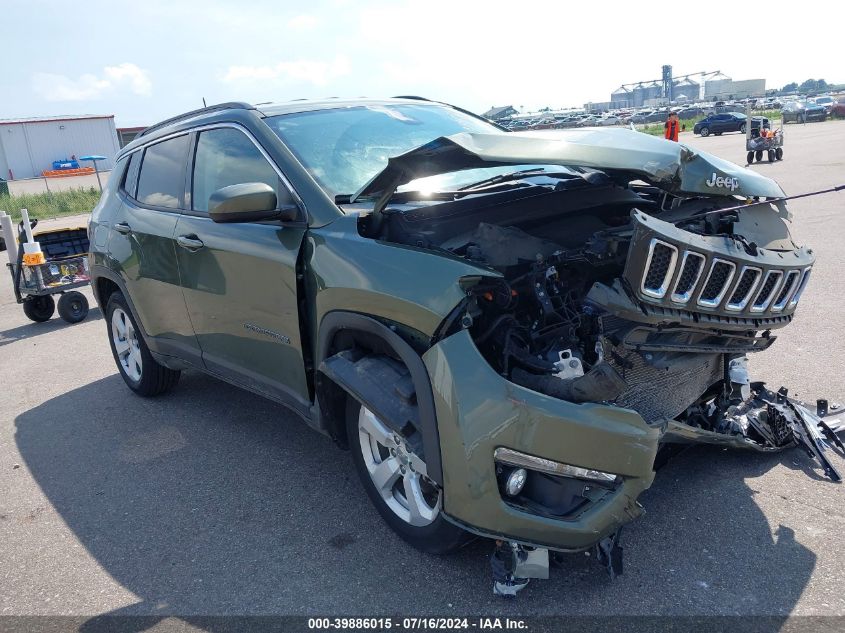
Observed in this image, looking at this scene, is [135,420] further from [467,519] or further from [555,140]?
[555,140]

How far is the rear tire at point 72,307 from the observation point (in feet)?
29.0

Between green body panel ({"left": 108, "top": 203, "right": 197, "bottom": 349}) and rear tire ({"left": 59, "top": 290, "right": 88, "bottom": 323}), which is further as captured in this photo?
rear tire ({"left": 59, "top": 290, "right": 88, "bottom": 323})

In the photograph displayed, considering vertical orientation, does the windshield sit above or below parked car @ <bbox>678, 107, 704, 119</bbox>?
above

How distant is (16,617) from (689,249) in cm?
314

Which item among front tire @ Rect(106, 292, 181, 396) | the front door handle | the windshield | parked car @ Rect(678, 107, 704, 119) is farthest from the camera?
parked car @ Rect(678, 107, 704, 119)

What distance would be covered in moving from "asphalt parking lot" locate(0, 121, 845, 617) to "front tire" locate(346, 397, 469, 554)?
5.4 inches

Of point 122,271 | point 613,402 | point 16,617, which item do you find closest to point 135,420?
point 122,271

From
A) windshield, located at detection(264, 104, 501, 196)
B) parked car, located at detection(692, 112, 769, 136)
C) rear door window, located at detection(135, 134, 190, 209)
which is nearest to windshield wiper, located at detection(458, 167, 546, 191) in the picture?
windshield, located at detection(264, 104, 501, 196)

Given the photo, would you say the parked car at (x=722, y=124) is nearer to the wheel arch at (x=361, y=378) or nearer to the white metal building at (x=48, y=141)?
the white metal building at (x=48, y=141)

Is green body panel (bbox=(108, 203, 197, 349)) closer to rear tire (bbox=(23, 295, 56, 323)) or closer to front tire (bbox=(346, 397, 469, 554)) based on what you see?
front tire (bbox=(346, 397, 469, 554))

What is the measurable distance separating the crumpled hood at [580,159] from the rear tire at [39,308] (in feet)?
24.5

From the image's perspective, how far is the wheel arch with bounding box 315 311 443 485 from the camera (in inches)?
108

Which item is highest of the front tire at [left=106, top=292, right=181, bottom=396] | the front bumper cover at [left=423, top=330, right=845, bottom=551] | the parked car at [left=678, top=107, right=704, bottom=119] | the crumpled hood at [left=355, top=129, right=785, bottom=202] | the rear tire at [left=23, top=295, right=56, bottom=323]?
the crumpled hood at [left=355, top=129, right=785, bottom=202]

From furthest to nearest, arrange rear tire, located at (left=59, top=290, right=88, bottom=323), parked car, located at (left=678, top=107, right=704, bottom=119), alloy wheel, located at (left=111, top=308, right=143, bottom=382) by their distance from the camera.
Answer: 1. parked car, located at (left=678, top=107, right=704, bottom=119)
2. rear tire, located at (left=59, top=290, right=88, bottom=323)
3. alloy wheel, located at (left=111, top=308, right=143, bottom=382)
